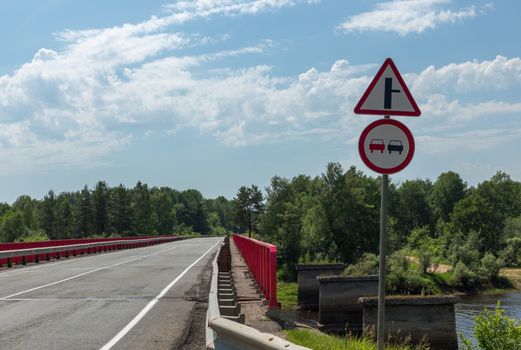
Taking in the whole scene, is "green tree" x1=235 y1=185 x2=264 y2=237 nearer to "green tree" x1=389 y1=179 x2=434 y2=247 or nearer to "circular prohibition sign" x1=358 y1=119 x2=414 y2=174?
"green tree" x1=389 y1=179 x2=434 y2=247

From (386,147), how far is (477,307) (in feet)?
165

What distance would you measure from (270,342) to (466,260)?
79.8 m

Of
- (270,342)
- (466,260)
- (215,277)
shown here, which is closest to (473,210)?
(466,260)

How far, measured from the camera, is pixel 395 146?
657cm

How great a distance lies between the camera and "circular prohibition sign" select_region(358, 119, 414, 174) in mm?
6543

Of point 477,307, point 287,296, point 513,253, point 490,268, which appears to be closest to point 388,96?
point 287,296

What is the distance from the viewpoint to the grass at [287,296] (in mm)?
45531

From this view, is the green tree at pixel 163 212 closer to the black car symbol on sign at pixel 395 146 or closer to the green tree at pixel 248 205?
the green tree at pixel 248 205

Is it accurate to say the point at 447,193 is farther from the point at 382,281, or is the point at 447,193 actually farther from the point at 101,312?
the point at 382,281

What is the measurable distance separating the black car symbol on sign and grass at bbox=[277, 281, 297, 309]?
1532 inches

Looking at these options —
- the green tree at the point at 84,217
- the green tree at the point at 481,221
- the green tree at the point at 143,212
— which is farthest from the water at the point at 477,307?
the green tree at the point at 143,212

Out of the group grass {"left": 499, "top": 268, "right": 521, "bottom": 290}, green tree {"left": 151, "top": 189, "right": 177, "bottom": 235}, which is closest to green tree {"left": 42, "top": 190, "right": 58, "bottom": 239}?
green tree {"left": 151, "top": 189, "right": 177, "bottom": 235}

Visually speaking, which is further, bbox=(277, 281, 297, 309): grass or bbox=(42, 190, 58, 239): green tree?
bbox=(42, 190, 58, 239): green tree

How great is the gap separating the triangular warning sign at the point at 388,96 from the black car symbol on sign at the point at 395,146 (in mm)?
401
